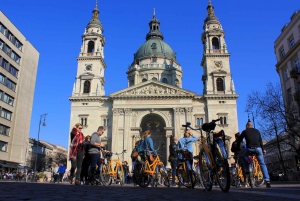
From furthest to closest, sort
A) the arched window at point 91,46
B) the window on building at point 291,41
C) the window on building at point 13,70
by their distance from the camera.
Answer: the arched window at point 91,46, the window on building at point 13,70, the window on building at point 291,41

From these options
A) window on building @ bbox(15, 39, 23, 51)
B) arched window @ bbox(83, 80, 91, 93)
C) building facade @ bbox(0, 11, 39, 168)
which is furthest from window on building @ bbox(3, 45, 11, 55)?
arched window @ bbox(83, 80, 91, 93)

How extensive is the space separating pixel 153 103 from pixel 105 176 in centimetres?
3128

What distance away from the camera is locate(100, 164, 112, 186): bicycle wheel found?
9.59 meters

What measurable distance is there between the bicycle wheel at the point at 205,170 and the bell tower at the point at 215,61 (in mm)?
36014

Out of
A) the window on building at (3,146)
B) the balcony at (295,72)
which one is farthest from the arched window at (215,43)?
the window on building at (3,146)

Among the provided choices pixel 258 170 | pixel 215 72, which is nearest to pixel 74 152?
pixel 258 170

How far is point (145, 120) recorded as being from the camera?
43375mm

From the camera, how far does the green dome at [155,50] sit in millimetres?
57112

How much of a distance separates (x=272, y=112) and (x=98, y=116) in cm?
2542

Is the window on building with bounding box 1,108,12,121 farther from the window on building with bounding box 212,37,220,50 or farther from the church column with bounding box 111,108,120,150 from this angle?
the window on building with bounding box 212,37,220,50

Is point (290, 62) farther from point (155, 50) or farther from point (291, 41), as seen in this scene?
point (155, 50)

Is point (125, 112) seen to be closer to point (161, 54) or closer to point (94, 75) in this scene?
point (94, 75)

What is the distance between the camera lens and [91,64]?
44844mm

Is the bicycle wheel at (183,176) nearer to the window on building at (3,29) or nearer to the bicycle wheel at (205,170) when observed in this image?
the bicycle wheel at (205,170)
